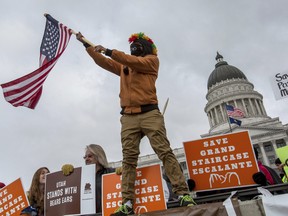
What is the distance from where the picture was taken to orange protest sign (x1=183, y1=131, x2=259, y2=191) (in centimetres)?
366

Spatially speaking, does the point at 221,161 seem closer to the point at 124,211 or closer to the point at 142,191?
the point at 142,191

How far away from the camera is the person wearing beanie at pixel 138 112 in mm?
3311

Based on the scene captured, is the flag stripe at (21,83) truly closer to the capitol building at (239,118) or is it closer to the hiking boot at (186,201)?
the hiking boot at (186,201)

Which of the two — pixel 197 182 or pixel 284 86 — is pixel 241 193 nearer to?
pixel 197 182

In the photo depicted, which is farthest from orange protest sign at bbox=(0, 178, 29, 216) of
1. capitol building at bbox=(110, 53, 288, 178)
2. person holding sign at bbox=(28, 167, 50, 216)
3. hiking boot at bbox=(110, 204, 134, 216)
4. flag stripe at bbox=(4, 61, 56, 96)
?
capitol building at bbox=(110, 53, 288, 178)

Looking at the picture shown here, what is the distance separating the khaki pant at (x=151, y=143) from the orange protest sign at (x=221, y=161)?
0.56m

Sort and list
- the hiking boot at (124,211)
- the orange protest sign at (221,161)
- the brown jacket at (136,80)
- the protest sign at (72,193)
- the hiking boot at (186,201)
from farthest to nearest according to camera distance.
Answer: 1. the protest sign at (72,193)
2. the orange protest sign at (221,161)
3. the brown jacket at (136,80)
4. the hiking boot at (124,211)
5. the hiking boot at (186,201)

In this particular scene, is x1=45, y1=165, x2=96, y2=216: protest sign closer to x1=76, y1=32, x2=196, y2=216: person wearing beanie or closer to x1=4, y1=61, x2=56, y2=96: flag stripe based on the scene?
x1=76, y1=32, x2=196, y2=216: person wearing beanie

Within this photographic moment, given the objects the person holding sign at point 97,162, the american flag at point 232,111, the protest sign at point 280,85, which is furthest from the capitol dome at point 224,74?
the person holding sign at point 97,162

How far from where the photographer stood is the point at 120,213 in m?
3.18

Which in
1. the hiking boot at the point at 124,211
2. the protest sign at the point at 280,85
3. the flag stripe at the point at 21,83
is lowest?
the hiking boot at the point at 124,211

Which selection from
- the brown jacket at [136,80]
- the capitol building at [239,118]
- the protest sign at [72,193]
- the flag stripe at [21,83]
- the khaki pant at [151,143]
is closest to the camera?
the khaki pant at [151,143]

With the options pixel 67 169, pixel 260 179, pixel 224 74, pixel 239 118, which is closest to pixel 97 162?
pixel 67 169

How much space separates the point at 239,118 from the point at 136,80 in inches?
2092
